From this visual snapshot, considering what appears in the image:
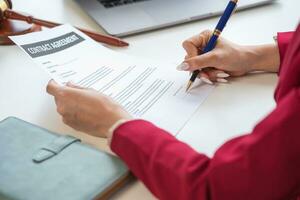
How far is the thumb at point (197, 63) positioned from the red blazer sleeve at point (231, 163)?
0.89 feet

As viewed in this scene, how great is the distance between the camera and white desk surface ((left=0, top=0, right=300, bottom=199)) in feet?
2.35

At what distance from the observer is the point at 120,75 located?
2.76 feet

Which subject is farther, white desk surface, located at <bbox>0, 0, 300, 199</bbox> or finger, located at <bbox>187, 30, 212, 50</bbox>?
finger, located at <bbox>187, 30, 212, 50</bbox>

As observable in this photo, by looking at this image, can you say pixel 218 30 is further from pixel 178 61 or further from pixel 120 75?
pixel 120 75

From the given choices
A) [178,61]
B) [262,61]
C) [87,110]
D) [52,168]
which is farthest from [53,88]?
[262,61]

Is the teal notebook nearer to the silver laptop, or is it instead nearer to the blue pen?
the blue pen

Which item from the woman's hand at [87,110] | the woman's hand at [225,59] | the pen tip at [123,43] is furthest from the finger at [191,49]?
the woman's hand at [87,110]

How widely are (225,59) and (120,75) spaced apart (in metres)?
0.21

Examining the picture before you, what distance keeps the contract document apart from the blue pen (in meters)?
0.02

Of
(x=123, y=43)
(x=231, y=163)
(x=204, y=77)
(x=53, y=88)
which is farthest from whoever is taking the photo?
(x=123, y=43)

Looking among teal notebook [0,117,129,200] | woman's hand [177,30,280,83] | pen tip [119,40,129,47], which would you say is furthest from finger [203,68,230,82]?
teal notebook [0,117,129,200]

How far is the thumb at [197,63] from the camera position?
2.79ft

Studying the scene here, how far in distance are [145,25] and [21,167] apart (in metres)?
0.57

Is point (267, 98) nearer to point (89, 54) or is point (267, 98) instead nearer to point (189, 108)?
point (189, 108)
